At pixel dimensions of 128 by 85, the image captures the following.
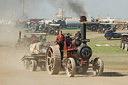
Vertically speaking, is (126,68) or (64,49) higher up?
(64,49)

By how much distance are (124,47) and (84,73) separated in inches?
547

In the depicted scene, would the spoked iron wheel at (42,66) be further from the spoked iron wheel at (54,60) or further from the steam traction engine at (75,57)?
the steam traction engine at (75,57)

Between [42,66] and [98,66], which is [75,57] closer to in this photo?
[98,66]

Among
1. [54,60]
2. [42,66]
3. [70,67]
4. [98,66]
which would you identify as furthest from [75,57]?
[42,66]

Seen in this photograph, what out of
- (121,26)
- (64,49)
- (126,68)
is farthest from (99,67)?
(121,26)

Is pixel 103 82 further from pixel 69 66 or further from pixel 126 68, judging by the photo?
pixel 126 68

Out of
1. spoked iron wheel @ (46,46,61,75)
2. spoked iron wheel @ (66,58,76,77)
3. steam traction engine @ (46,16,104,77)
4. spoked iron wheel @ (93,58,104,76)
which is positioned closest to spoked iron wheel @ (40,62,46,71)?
spoked iron wheel @ (46,46,61,75)

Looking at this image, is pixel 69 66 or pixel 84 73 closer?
pixel 69 66

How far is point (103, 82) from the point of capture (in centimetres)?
1212

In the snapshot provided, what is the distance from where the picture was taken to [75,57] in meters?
14.7

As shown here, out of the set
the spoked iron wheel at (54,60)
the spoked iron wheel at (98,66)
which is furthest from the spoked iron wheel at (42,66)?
the spoked iron wheel at (98,66)

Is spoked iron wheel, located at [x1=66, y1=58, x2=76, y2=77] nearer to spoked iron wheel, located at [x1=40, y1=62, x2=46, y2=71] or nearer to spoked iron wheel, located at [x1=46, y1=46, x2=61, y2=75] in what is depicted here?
spoked iron wheel, located at [x1=46, y1=46, x2=61, y2=75]

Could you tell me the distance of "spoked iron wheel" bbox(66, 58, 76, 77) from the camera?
13789 millimetres

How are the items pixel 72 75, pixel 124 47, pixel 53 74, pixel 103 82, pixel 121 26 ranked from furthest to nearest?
1. pixel 121 26
2. pixel 124 47
3. pixel 53 74
4. pixel 72 75
5. pixel 103 82
